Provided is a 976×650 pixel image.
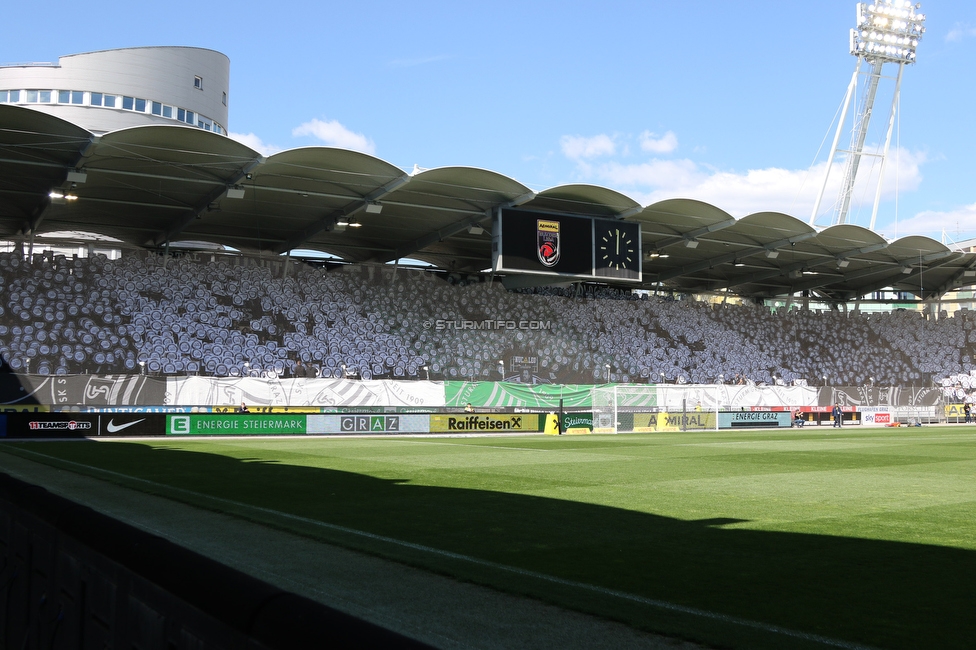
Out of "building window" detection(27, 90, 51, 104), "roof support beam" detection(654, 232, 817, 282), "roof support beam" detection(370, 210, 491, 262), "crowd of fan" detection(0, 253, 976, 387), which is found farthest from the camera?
"building window" detection(27, 90, 51, 104)

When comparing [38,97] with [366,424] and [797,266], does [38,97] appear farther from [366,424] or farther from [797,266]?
[797,266]

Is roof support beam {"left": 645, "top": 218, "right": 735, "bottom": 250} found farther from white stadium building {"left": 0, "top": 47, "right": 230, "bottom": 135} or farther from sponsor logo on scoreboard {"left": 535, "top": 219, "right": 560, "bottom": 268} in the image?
white stadium building {"left": 0, "top": 47, "right": 230, "bottom": 135}

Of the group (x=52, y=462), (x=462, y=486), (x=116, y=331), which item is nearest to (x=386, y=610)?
(x=462, y=486)

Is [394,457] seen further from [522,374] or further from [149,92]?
[149,92]

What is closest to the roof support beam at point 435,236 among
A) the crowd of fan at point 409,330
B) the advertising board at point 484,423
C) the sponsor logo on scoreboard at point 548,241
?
the crowd of fan at point 409,330

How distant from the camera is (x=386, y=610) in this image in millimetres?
6570

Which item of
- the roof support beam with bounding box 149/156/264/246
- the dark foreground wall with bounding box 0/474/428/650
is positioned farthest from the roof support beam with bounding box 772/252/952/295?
the dark foreground wall with bounding box 0/474/428/650

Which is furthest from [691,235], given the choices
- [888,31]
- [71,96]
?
[71,96]

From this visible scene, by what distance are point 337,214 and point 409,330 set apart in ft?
25.0

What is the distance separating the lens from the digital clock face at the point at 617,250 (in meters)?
40.1

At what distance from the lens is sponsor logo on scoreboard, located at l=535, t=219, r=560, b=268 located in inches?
1528

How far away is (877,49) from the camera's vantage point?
56188mm

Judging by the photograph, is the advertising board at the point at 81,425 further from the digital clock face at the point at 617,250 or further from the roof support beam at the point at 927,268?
the roof support beam at the point at 927,268

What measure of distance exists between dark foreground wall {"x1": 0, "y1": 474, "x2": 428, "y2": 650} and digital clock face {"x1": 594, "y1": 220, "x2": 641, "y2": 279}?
36.0 m
